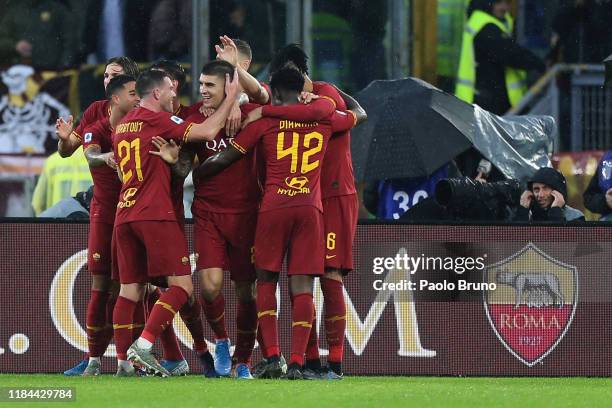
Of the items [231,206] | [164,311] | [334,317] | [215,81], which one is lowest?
[334,317]

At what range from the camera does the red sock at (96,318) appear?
1132 centimetres

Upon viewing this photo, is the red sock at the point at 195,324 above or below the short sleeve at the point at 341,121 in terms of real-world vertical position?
below

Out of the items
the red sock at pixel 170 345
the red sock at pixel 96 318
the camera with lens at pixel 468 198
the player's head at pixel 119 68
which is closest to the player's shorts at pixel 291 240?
the red sock at pixel 170 345

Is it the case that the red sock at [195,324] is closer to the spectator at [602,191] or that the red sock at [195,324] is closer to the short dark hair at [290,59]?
the short dark hair at [290,59]

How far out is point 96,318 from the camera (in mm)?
11312

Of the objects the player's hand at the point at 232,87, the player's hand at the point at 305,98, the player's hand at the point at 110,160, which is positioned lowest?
the player's hand at the point at 110,160

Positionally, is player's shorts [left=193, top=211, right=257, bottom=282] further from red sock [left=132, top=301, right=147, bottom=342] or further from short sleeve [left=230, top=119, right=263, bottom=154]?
red sock [left=132, top=301, right=147, bottom=342]

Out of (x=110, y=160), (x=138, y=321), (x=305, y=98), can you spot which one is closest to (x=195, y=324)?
(x=138, y=321)

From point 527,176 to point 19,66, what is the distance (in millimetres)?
5062

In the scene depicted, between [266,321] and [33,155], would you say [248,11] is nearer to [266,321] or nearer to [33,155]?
[33,155]

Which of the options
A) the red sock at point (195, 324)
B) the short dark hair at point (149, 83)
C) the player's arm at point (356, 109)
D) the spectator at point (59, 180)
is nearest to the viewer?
the short dark hair at point (149, 83)

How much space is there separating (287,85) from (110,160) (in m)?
1.24

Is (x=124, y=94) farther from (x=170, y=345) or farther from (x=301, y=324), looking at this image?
(x=301, y=324)

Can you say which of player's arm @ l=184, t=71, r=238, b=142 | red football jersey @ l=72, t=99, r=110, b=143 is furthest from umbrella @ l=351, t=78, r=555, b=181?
player's arm @ l=184, t=71, r=238, b=142
